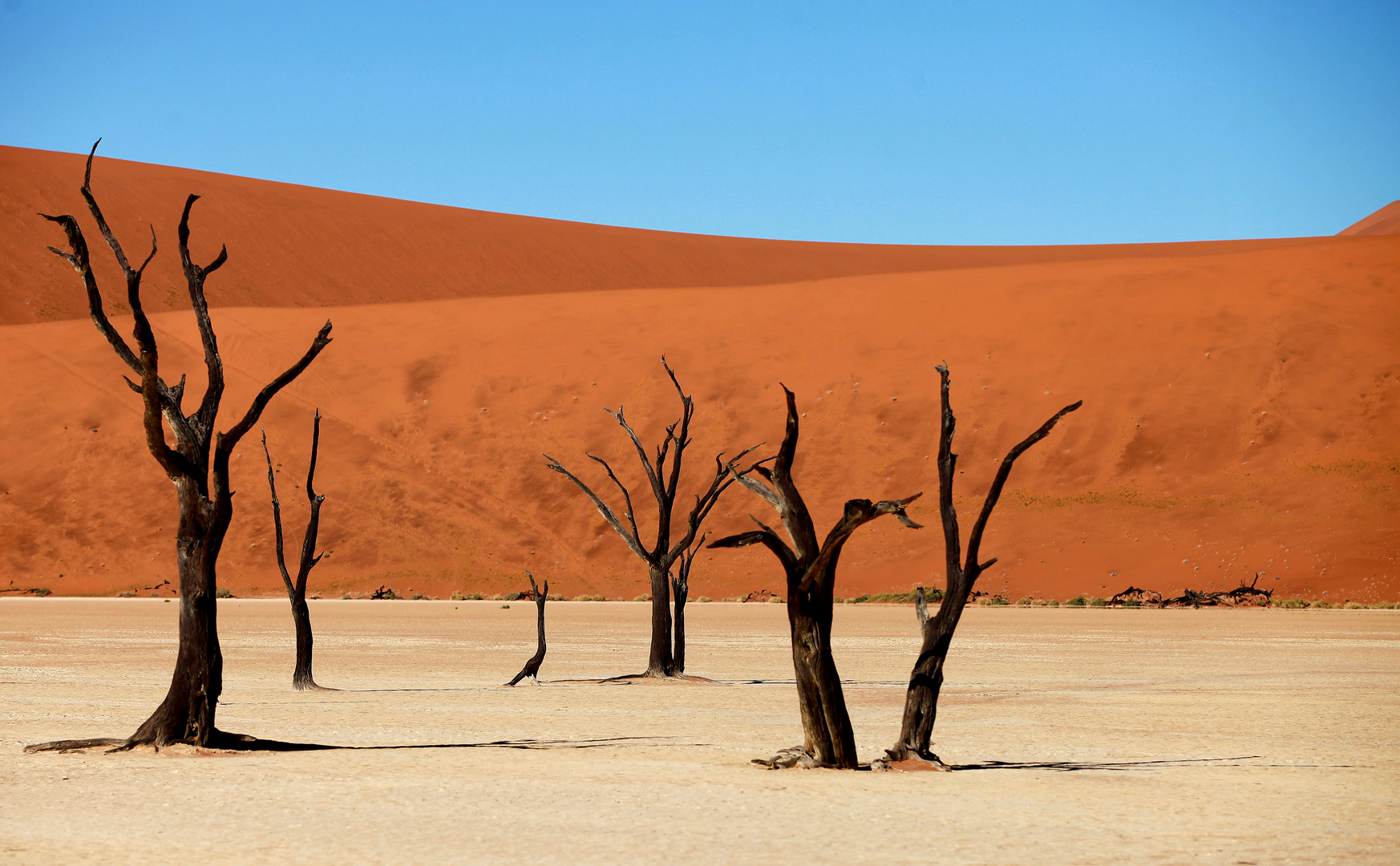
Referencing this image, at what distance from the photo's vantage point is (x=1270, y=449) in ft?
172

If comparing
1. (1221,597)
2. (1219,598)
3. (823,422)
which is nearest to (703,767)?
(1219,598)

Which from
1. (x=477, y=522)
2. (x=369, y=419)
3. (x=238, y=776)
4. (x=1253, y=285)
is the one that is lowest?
(x=238, y=776)

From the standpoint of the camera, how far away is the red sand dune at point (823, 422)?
49656mm

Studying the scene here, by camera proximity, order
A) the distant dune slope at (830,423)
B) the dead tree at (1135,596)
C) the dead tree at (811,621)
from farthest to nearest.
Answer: the distant dune slope at (830,423)
the dead tree at (1135,596)
the dead tree at (811,621)

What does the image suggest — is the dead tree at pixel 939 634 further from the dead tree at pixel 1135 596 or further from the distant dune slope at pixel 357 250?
the distant dune slope at pixel 357 250

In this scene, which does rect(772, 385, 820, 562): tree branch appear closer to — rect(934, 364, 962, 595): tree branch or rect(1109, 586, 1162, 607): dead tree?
rect(934, 364, 962, 595): tree branch

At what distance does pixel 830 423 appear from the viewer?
59.2 metres

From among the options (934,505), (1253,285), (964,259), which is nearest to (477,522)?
(934,505)

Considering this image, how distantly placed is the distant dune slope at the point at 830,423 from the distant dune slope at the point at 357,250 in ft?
A: 41.2

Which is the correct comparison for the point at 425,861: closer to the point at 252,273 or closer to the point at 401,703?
the point at 401,703

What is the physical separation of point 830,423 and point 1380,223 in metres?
112

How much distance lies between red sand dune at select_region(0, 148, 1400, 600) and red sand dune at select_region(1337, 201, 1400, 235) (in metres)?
83.0

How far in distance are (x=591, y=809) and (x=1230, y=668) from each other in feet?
52.3

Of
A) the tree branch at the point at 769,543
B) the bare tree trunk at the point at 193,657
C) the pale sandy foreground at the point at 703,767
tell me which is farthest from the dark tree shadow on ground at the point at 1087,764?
the bare tree trunk at the point at 193,657
